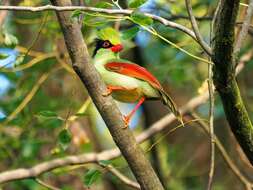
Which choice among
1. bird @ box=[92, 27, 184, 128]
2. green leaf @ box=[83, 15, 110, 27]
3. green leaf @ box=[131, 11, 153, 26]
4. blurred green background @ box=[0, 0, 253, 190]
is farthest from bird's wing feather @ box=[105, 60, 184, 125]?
green leaf @ box=[131, 11, 153, 26]

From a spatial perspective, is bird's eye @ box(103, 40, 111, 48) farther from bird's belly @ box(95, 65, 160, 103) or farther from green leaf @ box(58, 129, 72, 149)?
green leaf @ box(58, 129, 72, 149)

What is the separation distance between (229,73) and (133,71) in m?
0.85

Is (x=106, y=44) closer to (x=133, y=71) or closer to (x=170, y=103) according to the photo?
(x=133, y=71)

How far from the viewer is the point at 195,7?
5355 millimetres

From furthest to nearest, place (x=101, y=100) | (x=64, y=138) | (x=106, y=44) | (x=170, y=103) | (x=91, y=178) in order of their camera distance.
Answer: (x=106, y=44)
(x=64, y=138)
(x=170, y=103)
(x=91, y=178)
(x=101, y=100)

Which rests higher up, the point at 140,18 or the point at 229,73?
the point at 140,18

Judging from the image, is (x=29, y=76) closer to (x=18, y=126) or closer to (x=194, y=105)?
(x=18, y=126)

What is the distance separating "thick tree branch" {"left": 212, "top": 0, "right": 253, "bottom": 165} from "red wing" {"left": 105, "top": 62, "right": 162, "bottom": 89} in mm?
641

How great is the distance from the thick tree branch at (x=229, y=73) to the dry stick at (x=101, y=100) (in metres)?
0.42

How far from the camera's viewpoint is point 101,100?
108 inches

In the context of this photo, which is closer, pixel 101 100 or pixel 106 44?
pixel 101 100

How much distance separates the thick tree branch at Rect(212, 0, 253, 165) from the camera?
2475mm

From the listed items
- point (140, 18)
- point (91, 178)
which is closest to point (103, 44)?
point (91, 178)

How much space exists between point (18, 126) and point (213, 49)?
2678mm
